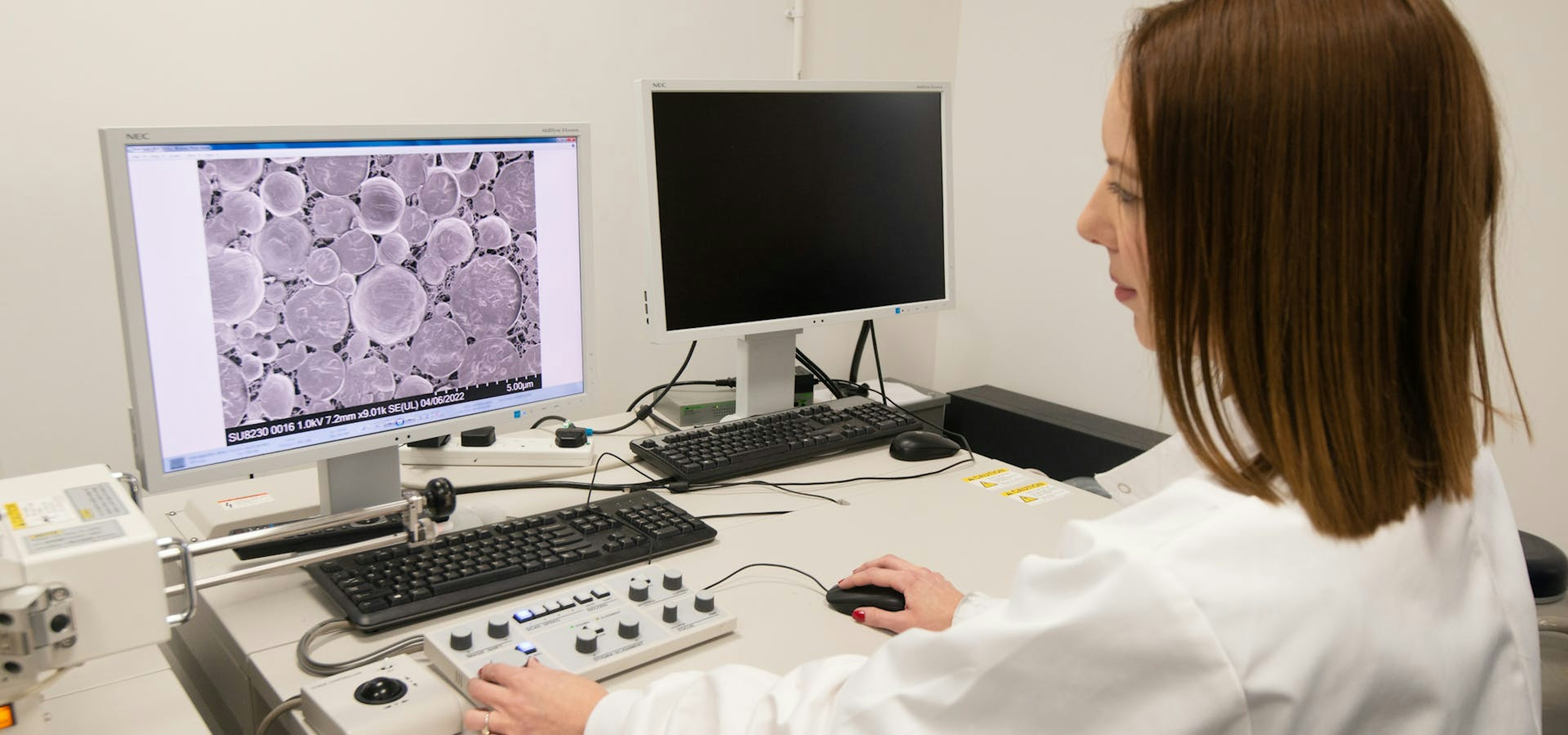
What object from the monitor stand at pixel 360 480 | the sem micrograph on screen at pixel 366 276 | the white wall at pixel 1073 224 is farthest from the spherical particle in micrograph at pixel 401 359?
the white wall at pixel 1073 224

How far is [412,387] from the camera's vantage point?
1275 mm

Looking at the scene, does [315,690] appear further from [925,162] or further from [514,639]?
[925,162]

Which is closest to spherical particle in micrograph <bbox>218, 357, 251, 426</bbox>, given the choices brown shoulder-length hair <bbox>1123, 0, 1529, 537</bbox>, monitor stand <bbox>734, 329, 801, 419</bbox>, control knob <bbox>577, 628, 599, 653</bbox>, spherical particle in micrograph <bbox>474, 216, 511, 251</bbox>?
spherical particle in micrograph <bbox>474, 216, 511, 251</bbox>

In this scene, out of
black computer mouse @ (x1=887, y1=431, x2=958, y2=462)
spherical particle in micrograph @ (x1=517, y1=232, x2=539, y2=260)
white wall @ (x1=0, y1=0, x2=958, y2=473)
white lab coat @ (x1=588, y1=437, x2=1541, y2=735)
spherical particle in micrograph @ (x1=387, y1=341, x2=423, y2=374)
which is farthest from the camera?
white wall @ (x1=0, y1=0, x2=958, y2=473)

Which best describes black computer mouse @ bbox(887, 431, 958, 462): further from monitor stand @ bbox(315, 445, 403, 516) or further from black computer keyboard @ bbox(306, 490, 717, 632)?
monitor stand @ bbox(315, 445, 403, 516)

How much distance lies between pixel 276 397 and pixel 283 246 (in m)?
0.17

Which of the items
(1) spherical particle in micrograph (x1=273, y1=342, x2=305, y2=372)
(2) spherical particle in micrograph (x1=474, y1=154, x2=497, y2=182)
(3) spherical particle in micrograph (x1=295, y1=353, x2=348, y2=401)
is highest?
(2) spherical particle in micrograph (x1=474, y1=154, x2=497, y2=182)

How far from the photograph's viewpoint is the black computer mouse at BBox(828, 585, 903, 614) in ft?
3.89

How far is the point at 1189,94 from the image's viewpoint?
75 centimetres

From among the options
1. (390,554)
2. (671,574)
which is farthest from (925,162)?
(390,554)

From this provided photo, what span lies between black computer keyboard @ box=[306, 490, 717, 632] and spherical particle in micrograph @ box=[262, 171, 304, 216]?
0.39 m

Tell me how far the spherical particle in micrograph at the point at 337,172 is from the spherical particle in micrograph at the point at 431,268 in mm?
114

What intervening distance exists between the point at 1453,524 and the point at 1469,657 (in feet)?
0.31

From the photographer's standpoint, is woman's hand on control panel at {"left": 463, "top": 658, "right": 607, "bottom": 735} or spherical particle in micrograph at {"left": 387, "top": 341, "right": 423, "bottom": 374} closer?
woman's hand on control panel at {"left": 463, "top": 658, "right": 607, "bottom": 735}
